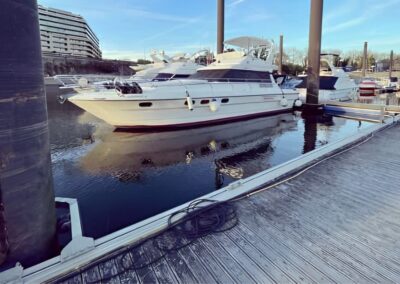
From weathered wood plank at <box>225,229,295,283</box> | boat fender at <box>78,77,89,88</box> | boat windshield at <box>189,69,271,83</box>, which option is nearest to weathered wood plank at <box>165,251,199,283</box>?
weathered wood plank at <box>225,229,295,283</box>

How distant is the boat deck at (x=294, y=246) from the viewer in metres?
1.85

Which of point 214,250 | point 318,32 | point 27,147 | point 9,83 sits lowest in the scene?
point 214,250

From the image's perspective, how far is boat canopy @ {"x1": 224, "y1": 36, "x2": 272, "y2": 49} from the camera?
13370 mm

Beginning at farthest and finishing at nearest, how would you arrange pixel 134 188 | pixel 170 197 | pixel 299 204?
1. pixel 134 188
2. pixel 170 197
3. pixel 299 204

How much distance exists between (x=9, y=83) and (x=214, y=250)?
1926 mm

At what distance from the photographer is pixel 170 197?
4.37 metres

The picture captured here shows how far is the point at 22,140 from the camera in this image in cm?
185

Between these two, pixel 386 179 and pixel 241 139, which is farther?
pixel 241 139

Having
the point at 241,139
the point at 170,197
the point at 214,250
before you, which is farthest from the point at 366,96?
the point at 214,250

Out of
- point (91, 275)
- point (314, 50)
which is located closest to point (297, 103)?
point (314, 50)

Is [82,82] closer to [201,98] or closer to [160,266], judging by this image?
[201,98]

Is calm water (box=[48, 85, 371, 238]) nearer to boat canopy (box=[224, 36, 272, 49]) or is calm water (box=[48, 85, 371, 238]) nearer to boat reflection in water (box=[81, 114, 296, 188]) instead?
boat reflection in water (box=[81, 114, 296, 188])

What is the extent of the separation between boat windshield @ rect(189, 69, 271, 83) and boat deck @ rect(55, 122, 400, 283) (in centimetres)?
805

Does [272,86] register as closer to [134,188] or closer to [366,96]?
[134,188]
